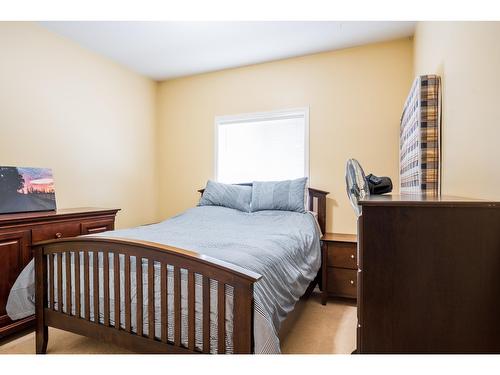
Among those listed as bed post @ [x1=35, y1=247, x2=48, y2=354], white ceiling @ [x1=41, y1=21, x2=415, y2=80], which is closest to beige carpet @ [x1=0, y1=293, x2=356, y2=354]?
bed post @ [x1=35, y1=247, x2=48, y2=354]

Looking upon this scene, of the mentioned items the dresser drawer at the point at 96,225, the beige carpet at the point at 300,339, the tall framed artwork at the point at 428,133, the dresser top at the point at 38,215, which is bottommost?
the beige carpet at the point at 300,339

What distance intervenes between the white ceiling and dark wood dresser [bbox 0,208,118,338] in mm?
1741

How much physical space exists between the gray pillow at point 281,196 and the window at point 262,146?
1.21 feet

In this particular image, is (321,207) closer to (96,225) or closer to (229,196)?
(229,196)

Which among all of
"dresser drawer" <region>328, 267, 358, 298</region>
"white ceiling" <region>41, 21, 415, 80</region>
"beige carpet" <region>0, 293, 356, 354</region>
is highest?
"white ceiling" <region>41, 21, 415, 80</region>

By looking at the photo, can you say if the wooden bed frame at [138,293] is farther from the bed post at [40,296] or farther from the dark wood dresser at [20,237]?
the dark wood dresser at [20,237]

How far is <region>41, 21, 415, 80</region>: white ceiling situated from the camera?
2.71 meters

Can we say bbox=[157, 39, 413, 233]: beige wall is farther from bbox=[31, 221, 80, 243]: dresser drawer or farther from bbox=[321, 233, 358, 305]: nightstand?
bbox=[31, 221, 80, 243]: dresser drawer

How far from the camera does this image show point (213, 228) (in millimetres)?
2402

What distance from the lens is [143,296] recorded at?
4.83 ft

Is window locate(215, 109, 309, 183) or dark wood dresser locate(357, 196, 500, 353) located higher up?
window locate(215, 109, 309, 183)

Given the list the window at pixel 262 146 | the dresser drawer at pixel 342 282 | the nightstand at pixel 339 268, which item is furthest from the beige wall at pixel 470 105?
the window at pixel 262 146

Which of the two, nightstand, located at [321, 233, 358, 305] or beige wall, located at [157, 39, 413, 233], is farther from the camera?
beige wall, located at [157, 39, 413, 233]

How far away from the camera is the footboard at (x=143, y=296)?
1.27 meters
